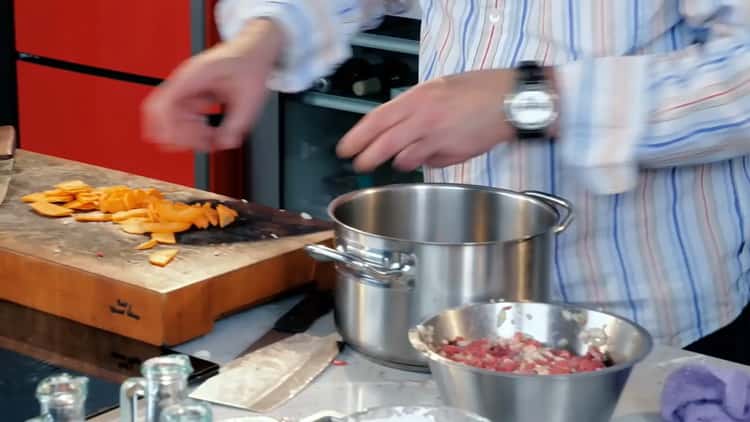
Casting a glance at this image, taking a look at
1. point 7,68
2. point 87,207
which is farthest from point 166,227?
point 7,68

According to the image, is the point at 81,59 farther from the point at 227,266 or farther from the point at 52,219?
the point at 227,266

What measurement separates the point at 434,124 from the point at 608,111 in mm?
154

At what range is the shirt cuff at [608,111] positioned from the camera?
114cm

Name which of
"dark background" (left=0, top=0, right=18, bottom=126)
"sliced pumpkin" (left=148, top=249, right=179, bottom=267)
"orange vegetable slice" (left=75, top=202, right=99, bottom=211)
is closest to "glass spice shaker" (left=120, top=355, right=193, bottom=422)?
"sliced pumpkin" (left=148, top=249, right=179, bottom=267)

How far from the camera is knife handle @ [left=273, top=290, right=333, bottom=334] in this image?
1.28 meters

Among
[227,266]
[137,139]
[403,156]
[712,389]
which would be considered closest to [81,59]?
[137,139]

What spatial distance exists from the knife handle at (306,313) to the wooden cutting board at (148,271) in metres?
0.03

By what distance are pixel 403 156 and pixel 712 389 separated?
0.33 m

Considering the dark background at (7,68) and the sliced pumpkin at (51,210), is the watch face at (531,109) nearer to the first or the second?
the sliced pumpkin at (51,210)

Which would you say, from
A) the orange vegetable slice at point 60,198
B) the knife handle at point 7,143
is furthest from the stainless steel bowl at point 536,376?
the knife handle at point 7,143

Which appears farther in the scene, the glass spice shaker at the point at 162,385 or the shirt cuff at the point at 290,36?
the shirt cuff at the point at 290,36

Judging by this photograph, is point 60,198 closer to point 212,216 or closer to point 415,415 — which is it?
point 212,216

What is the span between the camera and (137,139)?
118 inches

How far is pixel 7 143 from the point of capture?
162 centimetres
